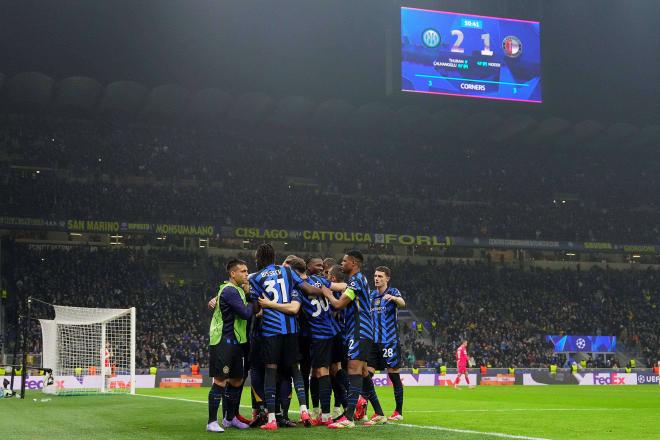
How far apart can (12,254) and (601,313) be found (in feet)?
114

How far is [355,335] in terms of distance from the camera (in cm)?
1110

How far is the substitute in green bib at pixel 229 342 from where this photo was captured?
34.1 feet

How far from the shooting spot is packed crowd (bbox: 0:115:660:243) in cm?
4844

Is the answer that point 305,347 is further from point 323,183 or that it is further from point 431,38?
point 323,183

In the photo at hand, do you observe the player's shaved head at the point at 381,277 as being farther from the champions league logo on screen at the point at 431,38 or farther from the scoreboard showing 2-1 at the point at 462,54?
the champions league logo on screen at the point at 431,38

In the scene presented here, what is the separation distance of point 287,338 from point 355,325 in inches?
37.7

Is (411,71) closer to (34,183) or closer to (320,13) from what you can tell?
(320,13)

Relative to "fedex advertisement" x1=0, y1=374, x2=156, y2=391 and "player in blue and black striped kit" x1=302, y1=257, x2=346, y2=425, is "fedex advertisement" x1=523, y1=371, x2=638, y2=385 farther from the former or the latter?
"player in blue and black striped kit" x1=302, y1=257, x2=346, y2=425

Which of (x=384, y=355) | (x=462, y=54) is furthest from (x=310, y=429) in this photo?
(x=462, y=54)

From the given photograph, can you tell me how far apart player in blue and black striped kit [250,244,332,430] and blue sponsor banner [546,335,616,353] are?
39377 millimetres

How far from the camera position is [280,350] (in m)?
10.8

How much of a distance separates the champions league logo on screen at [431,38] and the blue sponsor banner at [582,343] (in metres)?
18.6

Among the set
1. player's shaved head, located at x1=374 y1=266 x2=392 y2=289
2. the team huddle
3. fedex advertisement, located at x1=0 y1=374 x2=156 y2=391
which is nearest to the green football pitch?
the team huddle

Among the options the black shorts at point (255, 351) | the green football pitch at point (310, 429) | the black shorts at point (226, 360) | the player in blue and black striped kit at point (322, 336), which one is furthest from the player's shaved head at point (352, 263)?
the green football pitch at point (310, 429)
